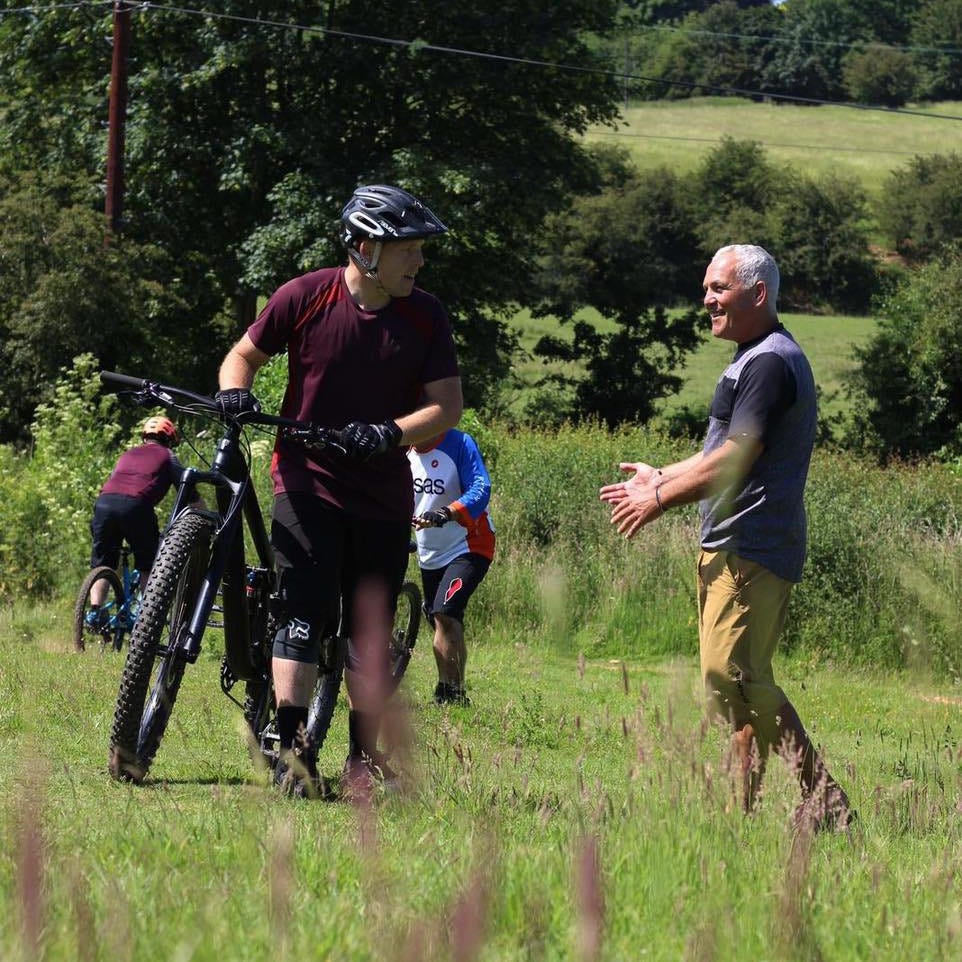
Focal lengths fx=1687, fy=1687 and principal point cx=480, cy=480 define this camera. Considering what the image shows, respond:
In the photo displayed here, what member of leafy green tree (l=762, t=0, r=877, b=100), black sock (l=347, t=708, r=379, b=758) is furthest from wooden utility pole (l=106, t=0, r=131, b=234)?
leafy green tree (l=762, t=0, r=877, b=100)

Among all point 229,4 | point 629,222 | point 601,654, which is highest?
Answer: point 229,4

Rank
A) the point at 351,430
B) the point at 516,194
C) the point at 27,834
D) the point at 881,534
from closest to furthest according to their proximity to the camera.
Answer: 1. the point at 27,834
2. the point at 351,430
3. the point at 881,534
4. the point at 516,194

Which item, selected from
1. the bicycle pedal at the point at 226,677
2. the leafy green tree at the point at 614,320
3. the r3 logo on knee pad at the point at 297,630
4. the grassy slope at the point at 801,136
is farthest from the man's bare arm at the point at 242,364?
the grassy slope at the point at 801,136

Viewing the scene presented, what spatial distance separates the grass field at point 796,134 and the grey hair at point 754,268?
84.3 meters

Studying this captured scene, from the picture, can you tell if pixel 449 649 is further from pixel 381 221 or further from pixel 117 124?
pixel 117 124

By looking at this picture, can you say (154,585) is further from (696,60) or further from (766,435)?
(696,60)

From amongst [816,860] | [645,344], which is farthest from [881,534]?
[645,344]

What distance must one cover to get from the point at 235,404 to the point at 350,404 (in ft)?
1.33

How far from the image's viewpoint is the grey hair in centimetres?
590

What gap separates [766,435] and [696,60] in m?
122

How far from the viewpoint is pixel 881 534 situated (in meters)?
15.5

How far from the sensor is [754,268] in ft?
19.4

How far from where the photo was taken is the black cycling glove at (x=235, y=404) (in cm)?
586

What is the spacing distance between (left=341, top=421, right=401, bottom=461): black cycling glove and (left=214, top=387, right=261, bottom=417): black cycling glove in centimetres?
36
